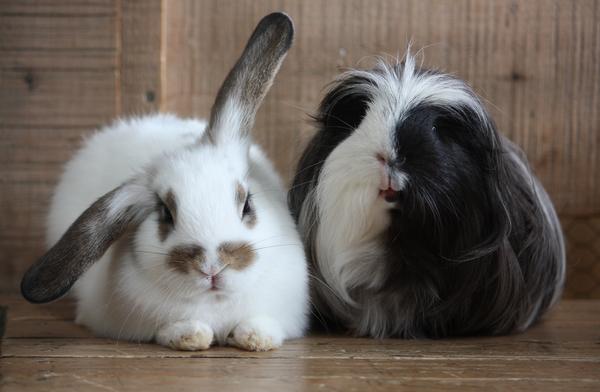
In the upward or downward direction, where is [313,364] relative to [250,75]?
downward

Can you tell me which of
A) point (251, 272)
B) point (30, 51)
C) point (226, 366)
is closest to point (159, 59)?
point (30, 51)

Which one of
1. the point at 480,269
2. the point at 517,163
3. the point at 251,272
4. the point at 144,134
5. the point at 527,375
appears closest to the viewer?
the point at 527,375

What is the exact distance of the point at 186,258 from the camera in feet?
5.52

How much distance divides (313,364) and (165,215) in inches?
17.1

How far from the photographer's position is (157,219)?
180cm

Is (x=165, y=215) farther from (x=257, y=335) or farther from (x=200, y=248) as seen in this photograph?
(x=257, y=335)

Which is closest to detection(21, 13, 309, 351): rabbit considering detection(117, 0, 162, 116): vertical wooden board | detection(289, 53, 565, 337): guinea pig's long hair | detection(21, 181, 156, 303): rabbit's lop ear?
detection(21, 181, 156, 303): rabbit's lop ear

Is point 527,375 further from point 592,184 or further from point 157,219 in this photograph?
point 592,184

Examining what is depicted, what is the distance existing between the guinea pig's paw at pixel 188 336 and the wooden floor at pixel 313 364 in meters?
0.02

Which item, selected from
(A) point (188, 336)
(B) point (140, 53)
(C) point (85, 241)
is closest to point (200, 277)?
(A) point (188, 336)

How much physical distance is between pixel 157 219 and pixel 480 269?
0.70 meters

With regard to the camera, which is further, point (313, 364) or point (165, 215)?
point (165, 215)

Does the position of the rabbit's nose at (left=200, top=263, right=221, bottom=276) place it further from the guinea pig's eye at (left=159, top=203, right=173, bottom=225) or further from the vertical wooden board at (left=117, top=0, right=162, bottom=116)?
the vertical wooden board at (left=117, top=0, right=162, bottom=116)

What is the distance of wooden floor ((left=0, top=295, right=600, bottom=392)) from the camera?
1524 millimetres
